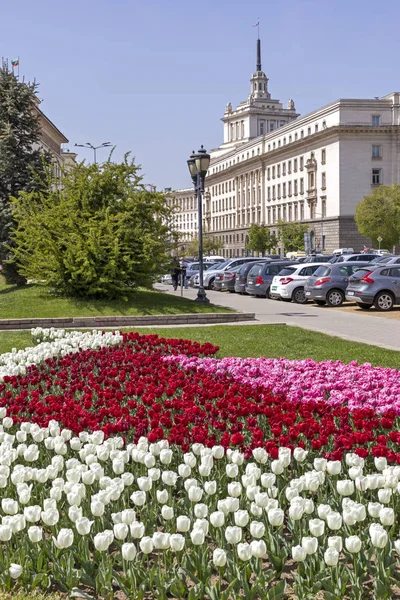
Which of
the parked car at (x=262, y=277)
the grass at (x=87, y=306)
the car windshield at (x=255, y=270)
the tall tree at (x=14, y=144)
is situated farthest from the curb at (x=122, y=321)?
the car windshield at (x=255, y=270)

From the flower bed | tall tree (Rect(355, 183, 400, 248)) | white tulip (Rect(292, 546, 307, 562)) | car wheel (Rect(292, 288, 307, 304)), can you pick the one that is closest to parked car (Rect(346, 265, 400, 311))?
car wheel (Rect(292, 288, 307, 304))

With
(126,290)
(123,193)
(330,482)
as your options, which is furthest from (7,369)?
(123,193)

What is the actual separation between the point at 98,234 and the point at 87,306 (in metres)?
1.97

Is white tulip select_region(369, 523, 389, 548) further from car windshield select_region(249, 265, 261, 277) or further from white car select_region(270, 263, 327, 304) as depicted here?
car windshield select_region(249, 265, 261, 277)

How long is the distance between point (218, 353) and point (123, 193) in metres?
10.7

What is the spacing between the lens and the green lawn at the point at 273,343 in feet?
40.2

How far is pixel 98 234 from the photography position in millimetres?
20156

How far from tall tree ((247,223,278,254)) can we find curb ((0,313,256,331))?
87404 millimetres

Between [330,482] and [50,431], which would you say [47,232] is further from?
[330,482]

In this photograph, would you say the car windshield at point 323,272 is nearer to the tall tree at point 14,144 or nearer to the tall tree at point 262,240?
the tall tree at point 14,144

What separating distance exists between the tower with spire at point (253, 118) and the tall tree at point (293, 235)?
66933mm

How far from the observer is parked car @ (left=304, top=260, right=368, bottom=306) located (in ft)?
88.9

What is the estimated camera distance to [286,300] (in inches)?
1237

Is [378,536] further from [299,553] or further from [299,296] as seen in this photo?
[299,296]
